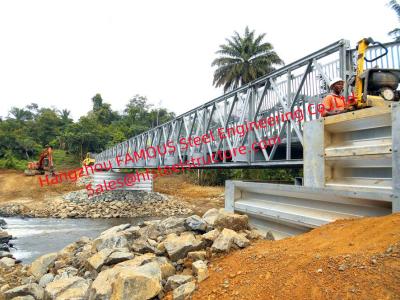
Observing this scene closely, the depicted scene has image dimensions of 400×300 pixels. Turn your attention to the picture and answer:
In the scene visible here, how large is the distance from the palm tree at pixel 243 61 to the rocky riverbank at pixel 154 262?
29566 mm

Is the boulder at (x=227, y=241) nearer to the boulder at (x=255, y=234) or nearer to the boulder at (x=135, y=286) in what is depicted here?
the boulder at (x=255, y=234)

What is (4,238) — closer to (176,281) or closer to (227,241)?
(176,281)

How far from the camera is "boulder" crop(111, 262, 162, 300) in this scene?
373 centimetres

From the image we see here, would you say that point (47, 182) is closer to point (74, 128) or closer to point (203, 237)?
point (74, 128)

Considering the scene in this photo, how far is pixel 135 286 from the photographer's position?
3771mm

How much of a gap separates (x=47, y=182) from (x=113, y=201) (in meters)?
13.2

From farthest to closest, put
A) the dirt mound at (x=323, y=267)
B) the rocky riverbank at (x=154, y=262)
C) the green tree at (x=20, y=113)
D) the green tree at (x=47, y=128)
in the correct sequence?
the green tree at (x=20, y=113)
the green tree at (x=47, y=128)
the rocky riverbank at (x=154, y=262)
the dirt mound at (x=323, y=267)

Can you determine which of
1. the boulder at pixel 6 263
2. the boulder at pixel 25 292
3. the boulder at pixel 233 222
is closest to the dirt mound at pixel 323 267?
the boulder at pixel 233 222

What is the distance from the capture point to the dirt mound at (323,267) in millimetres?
2658

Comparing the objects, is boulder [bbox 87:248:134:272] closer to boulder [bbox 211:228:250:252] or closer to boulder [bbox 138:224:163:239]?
boulder [bbox 138:224:163:239]

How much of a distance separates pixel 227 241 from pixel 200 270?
1.88 ft

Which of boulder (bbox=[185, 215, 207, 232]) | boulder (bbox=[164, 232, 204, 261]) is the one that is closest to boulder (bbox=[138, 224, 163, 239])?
boulder (bbox=[185, 215, 207, 232])

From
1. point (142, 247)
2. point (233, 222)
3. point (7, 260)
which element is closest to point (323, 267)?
point (233, 222)

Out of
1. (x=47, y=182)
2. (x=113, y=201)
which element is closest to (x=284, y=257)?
(x=113, y=201)
